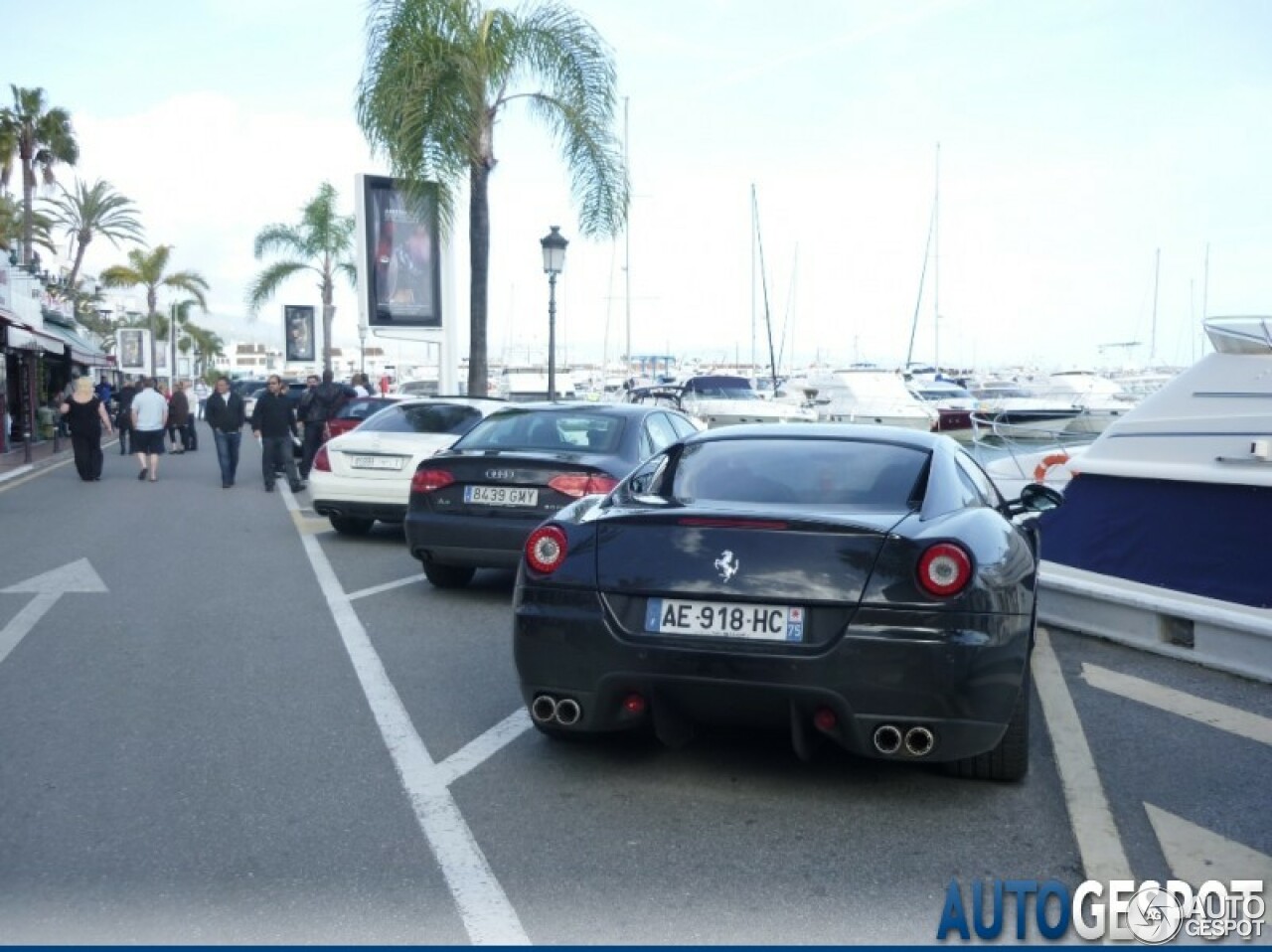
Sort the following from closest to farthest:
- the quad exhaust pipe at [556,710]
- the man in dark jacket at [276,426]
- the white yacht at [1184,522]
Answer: the quad exhaust pipe at [556,710], the white yacht at [1184,522], the man in dark jacket at [276,426]

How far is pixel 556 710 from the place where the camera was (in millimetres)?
5184

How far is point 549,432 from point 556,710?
5.39 m

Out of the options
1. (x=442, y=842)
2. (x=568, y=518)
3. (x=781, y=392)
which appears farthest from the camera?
(x=781, y=392)

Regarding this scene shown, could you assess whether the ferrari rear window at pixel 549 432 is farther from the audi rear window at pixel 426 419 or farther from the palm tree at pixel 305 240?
the palm tree at pixel 305 240

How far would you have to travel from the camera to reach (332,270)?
58344mm

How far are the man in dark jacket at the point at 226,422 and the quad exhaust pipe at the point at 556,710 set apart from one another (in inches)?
617

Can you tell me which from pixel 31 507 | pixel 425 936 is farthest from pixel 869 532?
pixel 31 507

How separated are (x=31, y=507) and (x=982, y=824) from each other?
50.0ft

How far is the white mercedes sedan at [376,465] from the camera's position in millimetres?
13352

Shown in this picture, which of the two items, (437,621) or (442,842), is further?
(437,621)

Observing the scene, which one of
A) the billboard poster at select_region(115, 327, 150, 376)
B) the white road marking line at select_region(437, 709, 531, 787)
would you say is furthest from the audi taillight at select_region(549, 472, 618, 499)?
the billboard poster at select_region(115, 327, 150, 376)

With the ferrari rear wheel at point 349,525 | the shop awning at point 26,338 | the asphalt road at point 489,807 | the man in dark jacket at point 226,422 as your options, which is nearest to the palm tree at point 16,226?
the shop awning at point 26,338

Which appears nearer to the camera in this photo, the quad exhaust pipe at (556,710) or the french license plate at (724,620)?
the french license plate at (724,620)

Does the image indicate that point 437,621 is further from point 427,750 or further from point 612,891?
point 612,891
